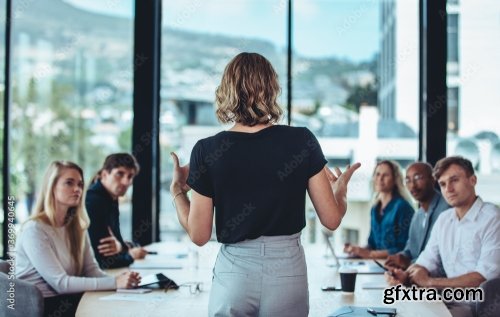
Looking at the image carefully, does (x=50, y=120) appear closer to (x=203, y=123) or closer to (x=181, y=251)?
(x=203, y=123)

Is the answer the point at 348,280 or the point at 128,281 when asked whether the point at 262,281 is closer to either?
the point at 348,280

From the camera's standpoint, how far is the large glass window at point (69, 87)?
6176 mm

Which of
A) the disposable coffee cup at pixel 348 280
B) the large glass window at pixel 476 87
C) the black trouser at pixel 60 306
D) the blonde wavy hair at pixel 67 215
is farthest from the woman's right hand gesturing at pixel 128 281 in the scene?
the large glass window at pixel 476 87

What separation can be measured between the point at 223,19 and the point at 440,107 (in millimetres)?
2037

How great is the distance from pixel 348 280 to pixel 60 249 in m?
1.45

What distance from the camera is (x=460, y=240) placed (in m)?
3.72

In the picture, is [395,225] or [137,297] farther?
[395,225]

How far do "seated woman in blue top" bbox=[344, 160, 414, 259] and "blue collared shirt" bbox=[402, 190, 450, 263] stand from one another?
25 centimetres

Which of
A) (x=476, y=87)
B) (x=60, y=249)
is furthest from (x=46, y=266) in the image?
(x=476, y=87)

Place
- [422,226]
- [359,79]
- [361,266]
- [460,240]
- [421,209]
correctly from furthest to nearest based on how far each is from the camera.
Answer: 1. [359,79]
2. [421,209]
3. [422,226]
4. [361,266]
5. [460,240]

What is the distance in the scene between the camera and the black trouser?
3.24 m

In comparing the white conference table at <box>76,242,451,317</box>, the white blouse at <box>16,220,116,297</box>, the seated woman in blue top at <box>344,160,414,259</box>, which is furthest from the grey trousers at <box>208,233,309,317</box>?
the seated woman in blue top at <box>344,160,414,259</box>

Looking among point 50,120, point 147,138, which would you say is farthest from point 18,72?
point 147,138

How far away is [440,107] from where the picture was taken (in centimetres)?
579
